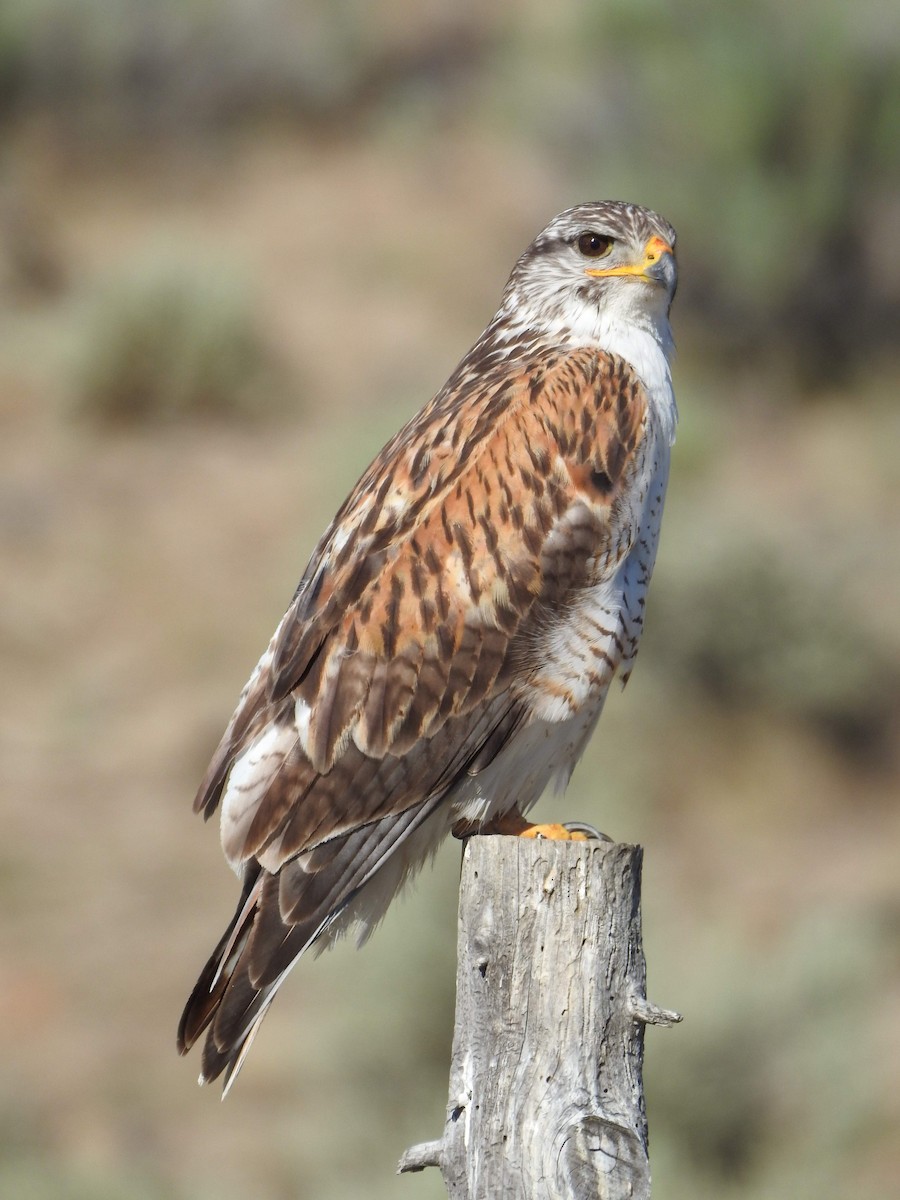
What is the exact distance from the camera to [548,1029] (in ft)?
11.7

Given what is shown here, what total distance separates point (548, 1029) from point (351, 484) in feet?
32.5

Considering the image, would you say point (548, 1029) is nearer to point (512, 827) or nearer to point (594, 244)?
point (512, 827)

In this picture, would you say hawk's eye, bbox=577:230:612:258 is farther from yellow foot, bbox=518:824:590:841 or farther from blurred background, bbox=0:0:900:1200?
blurred background, bbox=0:0:900:1200

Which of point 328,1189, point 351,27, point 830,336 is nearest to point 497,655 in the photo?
point 328,1189

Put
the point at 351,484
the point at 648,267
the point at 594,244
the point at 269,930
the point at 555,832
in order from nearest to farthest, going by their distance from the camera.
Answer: the point at 269,930, the point at 555,832, the point at 648,267, the point at 594,244, the point at 351,484

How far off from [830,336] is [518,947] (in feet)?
47.9

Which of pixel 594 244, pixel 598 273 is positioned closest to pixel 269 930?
pixel 598 273

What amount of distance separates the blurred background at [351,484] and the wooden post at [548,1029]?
3972 mm

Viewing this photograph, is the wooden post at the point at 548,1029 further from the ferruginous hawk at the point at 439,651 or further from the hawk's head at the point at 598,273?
the hawk's head at the point at 598,273

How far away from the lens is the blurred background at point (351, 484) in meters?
8.72

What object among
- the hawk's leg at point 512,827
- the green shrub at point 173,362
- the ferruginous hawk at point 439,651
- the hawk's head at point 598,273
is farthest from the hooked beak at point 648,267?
the green shrub at point 173,362

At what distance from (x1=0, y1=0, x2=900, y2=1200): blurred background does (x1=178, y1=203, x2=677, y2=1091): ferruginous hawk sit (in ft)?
11.9

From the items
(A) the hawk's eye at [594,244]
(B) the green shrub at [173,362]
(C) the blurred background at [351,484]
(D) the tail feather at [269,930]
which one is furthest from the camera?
(B) the green shrub at [173,362]

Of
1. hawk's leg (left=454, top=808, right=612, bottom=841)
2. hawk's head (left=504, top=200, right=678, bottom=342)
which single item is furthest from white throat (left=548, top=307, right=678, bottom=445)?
hawk's leg (left=454, top=808, right=612, bottom=841)
